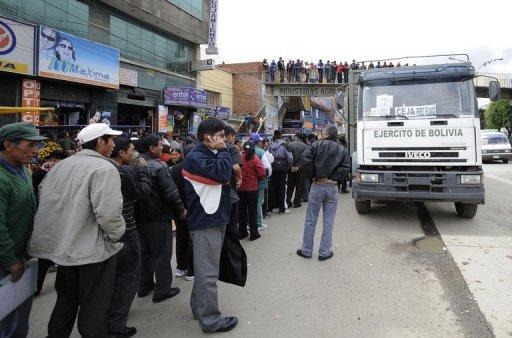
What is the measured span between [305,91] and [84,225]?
82.3ft

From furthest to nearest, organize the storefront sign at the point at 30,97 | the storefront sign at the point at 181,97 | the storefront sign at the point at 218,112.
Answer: the storefront sign at the point at 218,112 → the storefront sign at the point at 181,97 → the storefront sign at the point at 30,97

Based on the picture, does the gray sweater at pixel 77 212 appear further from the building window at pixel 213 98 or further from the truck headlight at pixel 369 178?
the building window at pixel 213 98

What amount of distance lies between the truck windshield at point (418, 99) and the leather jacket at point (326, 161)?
236 cm

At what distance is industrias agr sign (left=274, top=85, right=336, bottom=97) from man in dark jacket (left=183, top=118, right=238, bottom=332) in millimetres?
23697

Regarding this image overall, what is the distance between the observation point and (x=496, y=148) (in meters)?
21.6

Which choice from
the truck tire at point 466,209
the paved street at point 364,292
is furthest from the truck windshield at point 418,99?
the paved street at point 364,292

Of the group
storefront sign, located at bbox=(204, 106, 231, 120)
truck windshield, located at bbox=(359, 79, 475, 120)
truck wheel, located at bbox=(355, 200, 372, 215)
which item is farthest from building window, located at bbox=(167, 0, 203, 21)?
truck wheel, located at bbox=(355, 200, 372, 215)

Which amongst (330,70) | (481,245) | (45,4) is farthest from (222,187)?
(330,70)

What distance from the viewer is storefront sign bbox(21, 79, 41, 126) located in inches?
416

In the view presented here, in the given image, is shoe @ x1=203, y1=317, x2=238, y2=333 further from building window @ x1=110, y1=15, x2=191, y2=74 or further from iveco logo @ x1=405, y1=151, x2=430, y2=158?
building window @ x1=110, y1=15, x2=191, y2=74

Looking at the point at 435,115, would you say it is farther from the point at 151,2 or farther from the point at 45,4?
the point at 151,2

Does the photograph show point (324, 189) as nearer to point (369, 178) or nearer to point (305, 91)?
point (369, 178)

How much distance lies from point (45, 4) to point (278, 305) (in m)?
12.3

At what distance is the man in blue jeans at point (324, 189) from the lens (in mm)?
5162
